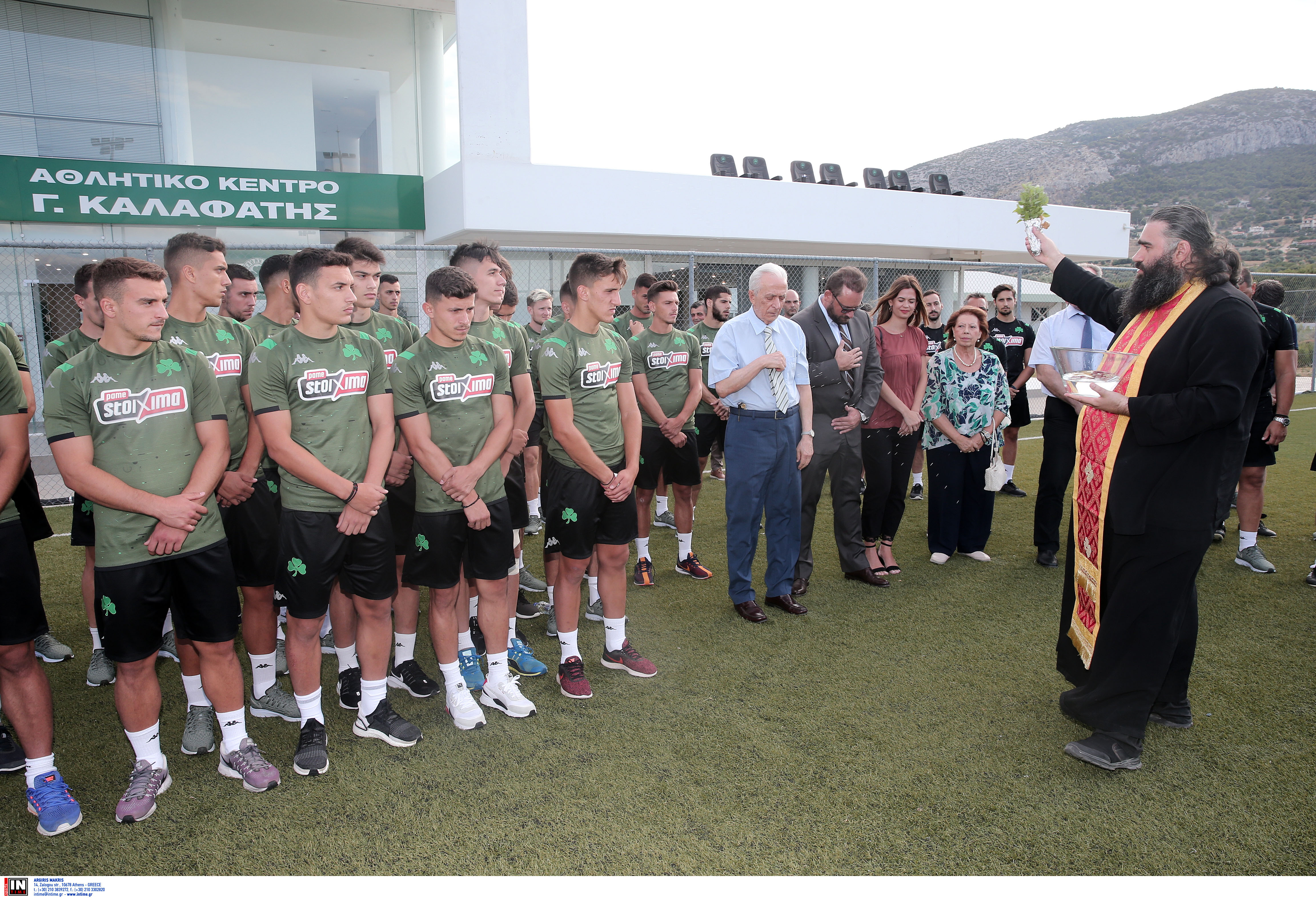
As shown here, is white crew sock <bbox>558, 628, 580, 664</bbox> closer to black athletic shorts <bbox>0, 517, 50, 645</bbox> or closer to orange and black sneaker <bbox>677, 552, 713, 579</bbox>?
orange and black sneaker <bbox>677, 552, 713, 579</bbox>

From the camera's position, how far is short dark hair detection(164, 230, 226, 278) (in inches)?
121

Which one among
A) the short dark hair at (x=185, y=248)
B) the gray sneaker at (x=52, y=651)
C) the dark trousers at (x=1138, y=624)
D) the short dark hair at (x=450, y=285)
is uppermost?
the short dark hair at (x=185, y=248)

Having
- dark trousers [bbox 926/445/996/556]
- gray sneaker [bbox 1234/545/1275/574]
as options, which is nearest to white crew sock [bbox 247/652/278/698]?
dark trousers [bbox 926/445/996/556]

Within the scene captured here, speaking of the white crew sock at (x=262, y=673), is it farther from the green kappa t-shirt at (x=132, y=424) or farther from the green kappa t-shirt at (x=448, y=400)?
the green kappa t-shirt at (x=448, y=400)

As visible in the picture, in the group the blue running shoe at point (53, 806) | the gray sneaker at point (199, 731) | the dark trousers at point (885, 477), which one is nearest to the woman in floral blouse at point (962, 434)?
the dark trousers at point (885, 477)

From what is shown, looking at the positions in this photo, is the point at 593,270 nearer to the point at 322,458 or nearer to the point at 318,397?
the point at 318,397

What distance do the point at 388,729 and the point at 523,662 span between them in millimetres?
837

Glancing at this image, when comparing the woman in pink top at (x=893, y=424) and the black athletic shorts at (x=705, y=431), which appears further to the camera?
the black athletic shorts at (x=705, y=431)

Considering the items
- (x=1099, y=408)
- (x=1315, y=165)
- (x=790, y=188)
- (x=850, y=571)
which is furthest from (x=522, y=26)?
(x=1315, y=165)

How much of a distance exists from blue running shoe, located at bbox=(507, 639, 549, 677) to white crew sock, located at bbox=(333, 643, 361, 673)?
76 centimetres

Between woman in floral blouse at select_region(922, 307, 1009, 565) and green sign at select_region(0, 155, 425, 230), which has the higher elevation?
green sign at select_region(0, 155, 425, 230)

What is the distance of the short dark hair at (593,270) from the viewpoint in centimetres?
349

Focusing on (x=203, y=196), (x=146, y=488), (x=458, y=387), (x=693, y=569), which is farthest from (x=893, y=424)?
(x=203, y=196)

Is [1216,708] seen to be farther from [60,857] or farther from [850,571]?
[60,857]
